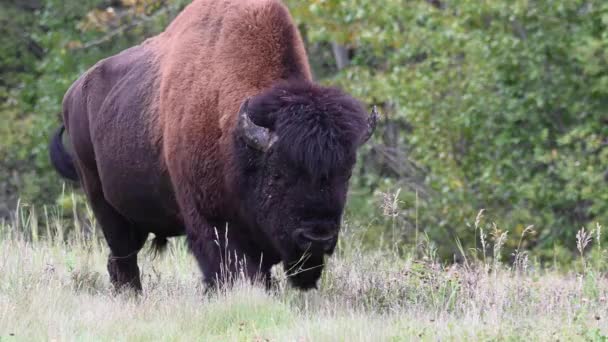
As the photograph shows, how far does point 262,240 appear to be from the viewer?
23.9ft

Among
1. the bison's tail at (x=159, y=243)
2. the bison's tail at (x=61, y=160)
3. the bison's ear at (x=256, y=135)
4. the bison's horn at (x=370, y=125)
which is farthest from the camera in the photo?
the bison's tail at (x=61, y=160)

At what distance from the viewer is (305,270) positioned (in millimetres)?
6871

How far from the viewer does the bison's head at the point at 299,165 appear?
6562 millimetres

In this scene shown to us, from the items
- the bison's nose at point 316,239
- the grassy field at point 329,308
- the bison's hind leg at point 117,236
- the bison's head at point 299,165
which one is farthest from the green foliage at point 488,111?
the bison's nose at point 316,239

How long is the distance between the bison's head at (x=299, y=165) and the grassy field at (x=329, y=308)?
1.21 feet

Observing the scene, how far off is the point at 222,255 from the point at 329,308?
1.09 metres

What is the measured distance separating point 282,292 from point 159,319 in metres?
1.08

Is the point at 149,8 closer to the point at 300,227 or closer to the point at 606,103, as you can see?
the point at 606,103

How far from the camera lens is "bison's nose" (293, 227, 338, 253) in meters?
6.49

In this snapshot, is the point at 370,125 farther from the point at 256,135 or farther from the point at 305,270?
the point at 305,270

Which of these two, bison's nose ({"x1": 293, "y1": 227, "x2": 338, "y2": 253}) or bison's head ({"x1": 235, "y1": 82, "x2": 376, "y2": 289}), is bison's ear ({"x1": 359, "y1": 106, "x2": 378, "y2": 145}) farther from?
bison's nose ({"x1": 293, "y1": 227, "x2": 338, "y2": 253})

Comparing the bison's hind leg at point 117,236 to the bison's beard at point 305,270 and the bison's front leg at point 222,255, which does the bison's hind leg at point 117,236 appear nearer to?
the bison's front leg at point 222,255

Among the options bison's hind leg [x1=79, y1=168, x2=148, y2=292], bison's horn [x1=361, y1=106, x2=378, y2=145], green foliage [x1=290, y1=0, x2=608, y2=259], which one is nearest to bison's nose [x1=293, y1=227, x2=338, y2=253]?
bison's horn [x1=361, y1=106, x2=378, y2=145]

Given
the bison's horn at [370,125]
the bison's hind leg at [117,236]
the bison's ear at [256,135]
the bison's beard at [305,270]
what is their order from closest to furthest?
the bison's beard at [305,270] < the bison's ear at [256,135] < the bison's horn at [370,125] < the bison's hind leg at [117,236]
